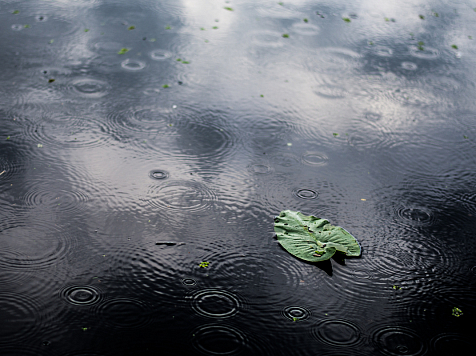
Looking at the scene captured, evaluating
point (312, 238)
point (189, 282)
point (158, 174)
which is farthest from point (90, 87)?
point (312, 238)

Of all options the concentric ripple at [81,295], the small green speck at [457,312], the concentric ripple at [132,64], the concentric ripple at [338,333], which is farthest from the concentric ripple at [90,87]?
the small green speck at [457,312]

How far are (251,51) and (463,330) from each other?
11.3ft

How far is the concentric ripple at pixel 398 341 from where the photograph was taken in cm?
198

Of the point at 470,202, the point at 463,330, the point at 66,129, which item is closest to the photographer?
the point at 463,330

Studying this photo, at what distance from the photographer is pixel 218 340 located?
196 cm

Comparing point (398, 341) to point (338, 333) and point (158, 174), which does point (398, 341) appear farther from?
point (158, 174)

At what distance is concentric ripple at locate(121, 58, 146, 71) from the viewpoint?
4172 millimetres

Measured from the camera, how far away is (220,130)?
3.46 meters

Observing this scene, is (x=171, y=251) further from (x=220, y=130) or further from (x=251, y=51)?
(x=251, y=51)

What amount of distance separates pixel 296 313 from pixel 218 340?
0.40m

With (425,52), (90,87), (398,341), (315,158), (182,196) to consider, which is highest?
(425,52)

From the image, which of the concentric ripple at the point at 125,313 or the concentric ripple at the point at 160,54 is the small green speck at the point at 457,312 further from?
the concentric ripple at the point at 160,54

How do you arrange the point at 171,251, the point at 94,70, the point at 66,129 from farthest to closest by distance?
the point at 94,70 → the point at 66,129 → the point at 171,251

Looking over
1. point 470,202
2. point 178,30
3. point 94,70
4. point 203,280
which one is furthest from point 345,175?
point 178,30
